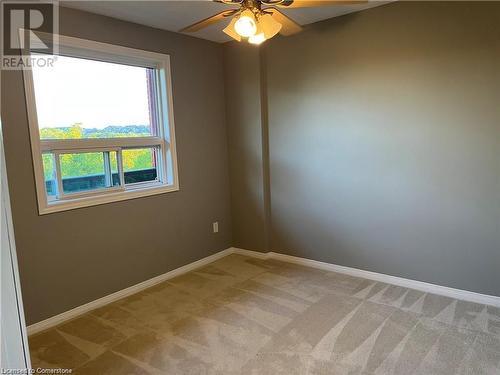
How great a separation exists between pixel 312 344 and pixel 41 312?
79.2 inches

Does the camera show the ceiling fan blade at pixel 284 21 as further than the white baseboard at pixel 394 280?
No

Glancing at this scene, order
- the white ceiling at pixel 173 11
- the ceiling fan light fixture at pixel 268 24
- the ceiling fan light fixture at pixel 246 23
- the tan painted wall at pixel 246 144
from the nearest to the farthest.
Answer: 1. the ceiling fan light fixture at pixel 246 23
2. the ceiling fan light fixture at pixel 268 24
3. the white ceiling at pixel 173 11
4. the tan painted wall at pixel 246 144

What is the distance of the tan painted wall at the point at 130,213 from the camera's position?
8.20 ft

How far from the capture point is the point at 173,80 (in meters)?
3.40

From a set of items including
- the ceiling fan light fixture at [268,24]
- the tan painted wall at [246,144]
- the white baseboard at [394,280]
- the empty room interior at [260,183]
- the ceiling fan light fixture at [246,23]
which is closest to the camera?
the ceiling fan light fixture at [246,23]

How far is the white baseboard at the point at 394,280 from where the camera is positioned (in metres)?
2.76

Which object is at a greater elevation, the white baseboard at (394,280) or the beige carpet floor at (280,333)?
the white baseboard at (394,280)

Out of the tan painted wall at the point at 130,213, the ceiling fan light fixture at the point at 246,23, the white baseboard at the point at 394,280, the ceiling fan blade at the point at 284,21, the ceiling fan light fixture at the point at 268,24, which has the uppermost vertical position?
the ceiling fan blade at the point at 284,21

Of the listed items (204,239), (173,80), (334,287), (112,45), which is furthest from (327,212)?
(112,45)

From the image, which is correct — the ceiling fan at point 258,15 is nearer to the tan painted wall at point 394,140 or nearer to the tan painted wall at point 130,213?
the tan painted wall at point 394,140

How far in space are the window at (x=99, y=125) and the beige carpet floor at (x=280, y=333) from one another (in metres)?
1.01

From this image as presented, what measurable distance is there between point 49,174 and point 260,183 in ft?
6.63

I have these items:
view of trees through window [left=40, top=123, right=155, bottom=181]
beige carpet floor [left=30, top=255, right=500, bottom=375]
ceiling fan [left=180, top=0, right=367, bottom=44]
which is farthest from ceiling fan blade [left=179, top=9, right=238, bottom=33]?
beige carpet floor [left=30, top=255, right=500, bottom=375]

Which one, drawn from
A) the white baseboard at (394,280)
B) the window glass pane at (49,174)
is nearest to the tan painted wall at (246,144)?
the white baseboard at (394,280)
